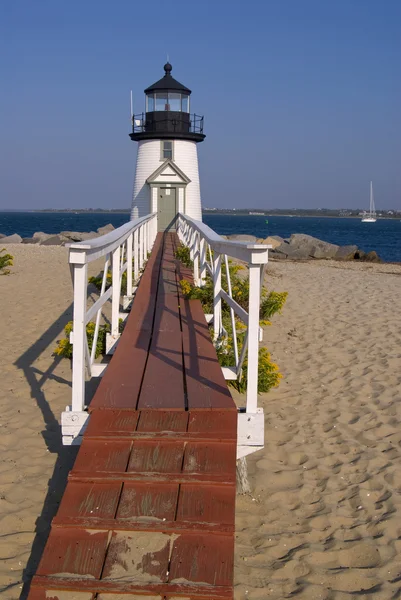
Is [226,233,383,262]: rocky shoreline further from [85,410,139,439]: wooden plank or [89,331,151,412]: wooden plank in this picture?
[85,410,139,439]: wooden plank

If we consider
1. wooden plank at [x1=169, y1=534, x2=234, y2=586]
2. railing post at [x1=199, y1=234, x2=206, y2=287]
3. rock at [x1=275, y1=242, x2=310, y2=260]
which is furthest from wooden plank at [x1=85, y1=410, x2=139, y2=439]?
rock at [x1=275, y1=242, x2=310, y2=260]

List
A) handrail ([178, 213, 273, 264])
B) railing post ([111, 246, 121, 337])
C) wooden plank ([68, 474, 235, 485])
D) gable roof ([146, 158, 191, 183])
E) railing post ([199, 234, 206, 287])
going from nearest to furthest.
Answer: wooden plank ([68, 474, 235, 485])
handrail ([178, 213, 273, 264])
railing post ([111, 246, 121, 337])
railing post ([199, 234, 206, 287])
gable roof ([146, 158, 191, 183])

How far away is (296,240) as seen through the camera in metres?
30.8

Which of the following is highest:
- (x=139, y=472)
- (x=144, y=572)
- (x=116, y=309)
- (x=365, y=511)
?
(x=116, y=309)

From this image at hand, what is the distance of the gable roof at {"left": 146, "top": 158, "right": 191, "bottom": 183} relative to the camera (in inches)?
882

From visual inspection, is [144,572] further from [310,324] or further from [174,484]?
[310,324]

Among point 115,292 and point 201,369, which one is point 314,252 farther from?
point 201,369

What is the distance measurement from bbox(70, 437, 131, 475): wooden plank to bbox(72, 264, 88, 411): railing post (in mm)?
379

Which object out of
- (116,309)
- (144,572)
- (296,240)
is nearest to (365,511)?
(144,572)

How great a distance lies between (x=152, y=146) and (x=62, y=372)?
684 inches

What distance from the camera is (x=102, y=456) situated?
3.60 metres

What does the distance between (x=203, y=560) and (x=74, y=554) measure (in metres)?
0.60

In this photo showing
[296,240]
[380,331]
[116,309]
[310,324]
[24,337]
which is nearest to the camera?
[116,309]

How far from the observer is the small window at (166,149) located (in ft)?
74.9
